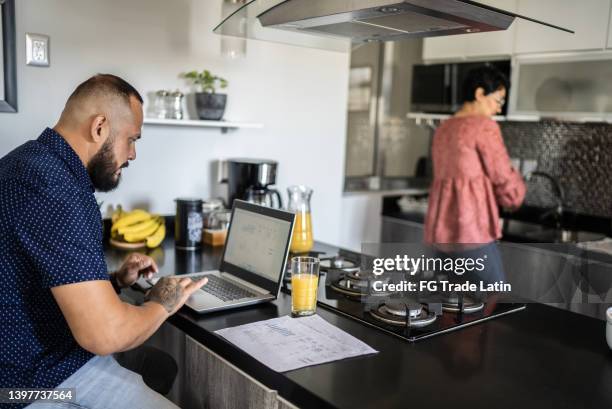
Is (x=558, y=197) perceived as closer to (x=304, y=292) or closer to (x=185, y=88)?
(x=185, y=88)

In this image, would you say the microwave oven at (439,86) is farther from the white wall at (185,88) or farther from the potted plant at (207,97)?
the potted plant at (207,97)

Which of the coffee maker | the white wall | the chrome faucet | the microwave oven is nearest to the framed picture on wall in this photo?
the white wall

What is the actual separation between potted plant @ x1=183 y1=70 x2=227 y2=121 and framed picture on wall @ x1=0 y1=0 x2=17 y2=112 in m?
0.73

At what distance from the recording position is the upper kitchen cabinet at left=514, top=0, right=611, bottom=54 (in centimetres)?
272

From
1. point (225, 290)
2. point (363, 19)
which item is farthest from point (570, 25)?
point (225, 290)

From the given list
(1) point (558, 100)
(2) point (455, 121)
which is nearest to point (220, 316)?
(2) point (455, 121)

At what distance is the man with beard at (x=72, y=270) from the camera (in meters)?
1.22

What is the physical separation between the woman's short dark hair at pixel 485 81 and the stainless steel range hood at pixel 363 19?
0.92 metres

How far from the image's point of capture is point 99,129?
1432mm

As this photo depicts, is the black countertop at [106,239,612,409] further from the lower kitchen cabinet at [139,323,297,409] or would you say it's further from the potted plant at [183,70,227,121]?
the potted plant at [183,70,227,121]

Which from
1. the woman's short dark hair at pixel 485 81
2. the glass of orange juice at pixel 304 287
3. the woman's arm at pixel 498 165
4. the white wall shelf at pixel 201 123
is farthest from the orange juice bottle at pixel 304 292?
the woman's short dark hair at pixel 485 81

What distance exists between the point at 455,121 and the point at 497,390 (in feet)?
6.14

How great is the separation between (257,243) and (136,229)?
2.55 ft

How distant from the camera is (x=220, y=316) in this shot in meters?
1.56
